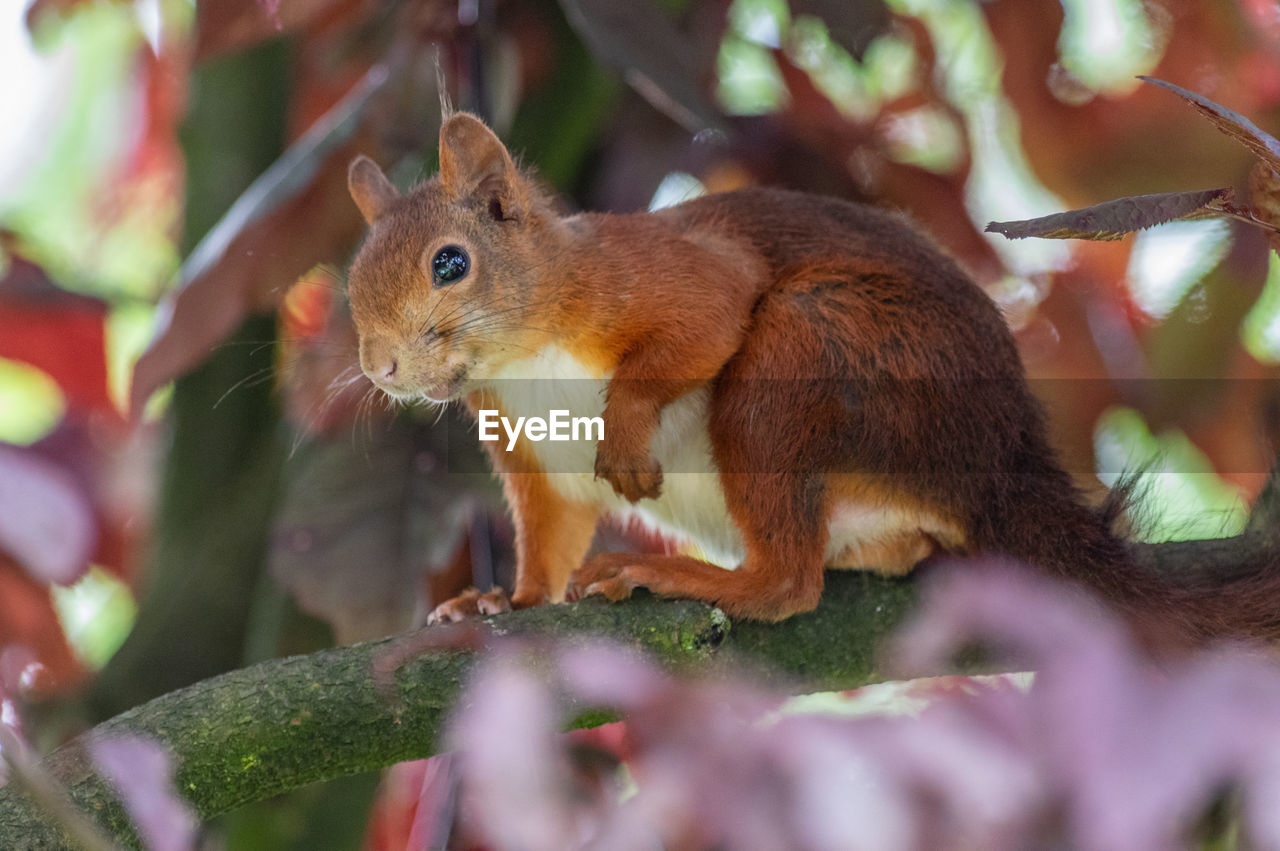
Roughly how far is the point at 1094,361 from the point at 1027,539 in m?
0.52

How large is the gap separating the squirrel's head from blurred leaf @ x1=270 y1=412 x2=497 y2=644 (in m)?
0.35

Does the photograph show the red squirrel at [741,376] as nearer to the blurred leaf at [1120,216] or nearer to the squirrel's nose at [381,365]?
the squirrel's nose at [381,365]

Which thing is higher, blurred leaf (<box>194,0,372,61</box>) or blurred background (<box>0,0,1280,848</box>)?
blurred leaf (<box>194,0,372,61</box>)

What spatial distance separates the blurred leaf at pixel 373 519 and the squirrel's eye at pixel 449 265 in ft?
1.51

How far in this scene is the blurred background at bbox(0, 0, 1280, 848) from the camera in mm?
1741

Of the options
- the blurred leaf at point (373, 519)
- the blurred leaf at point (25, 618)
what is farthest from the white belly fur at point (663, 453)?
the blurred leaf at point (25, 618)

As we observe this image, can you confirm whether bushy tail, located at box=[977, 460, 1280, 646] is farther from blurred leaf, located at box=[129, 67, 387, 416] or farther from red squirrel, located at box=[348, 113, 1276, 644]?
blurred leaf, located at box=[129, 67, 387, 416]

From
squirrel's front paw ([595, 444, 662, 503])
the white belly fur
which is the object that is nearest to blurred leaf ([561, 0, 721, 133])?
the white belly fur

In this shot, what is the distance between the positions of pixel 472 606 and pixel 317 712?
0.42 meters

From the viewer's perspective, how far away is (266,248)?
1.75 m

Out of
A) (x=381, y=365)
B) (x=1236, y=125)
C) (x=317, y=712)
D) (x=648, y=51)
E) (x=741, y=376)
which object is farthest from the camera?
(x=648, y=51)

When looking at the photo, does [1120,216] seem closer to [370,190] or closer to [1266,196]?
[1266,196]

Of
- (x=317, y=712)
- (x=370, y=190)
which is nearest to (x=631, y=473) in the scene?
(x=317, y=712)

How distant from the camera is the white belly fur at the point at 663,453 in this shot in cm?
164
